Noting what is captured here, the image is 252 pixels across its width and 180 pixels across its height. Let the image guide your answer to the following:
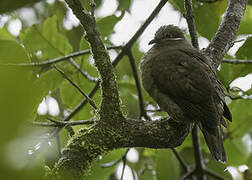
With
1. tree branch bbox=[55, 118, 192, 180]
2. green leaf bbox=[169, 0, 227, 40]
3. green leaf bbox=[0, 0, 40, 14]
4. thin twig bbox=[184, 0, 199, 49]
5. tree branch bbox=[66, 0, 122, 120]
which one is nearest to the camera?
green leaf bbox=[0, 0, 40, 14]

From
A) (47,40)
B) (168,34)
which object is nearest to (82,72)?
(47,40)

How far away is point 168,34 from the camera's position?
3.24 metres

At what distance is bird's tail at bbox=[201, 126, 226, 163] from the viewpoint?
2.14 metres

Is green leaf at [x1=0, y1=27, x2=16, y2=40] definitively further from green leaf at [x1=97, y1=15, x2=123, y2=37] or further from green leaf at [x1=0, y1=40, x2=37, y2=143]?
green leaf at [x1=0, y1=40, x2=37, y2=143]

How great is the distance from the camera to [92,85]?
316 centimetres

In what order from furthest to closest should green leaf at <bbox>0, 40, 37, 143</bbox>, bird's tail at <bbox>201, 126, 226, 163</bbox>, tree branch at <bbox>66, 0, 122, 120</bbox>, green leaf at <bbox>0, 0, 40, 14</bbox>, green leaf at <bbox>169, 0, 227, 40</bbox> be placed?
green leaf at <bbox>169, 0, 227, 40</bbox>, bird's tail at <bbox>201, 126, 226, 163</bbox>, tree branch at <bbox>66, 0, 122, 120</bbox>, green leaf at <bbox>0, 0, 40, 14</bbox>, green leaf at <bbox>0, 40, 37, 143</bbox>

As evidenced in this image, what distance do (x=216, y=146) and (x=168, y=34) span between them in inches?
54.2

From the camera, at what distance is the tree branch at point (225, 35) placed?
100 inches

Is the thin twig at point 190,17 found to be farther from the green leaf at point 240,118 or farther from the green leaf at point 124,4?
the green leaf at point 240,118

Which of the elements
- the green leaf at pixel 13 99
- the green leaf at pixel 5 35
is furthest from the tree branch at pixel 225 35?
the green leaf at pixel 13 99

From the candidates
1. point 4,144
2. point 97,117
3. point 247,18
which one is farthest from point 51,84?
point 4,144

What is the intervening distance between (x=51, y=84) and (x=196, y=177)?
1480mm

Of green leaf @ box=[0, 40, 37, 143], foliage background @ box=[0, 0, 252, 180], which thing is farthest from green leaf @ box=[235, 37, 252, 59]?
green leaf @ box=[0, 40, 37, 143]

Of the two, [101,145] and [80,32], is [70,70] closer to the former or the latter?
[80,32]
